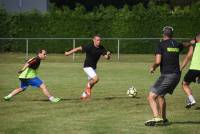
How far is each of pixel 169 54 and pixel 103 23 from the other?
33.0m

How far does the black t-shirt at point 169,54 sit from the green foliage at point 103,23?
3251 cm

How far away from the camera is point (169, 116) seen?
48.0ft

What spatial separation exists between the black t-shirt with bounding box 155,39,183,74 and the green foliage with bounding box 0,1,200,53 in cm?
3251

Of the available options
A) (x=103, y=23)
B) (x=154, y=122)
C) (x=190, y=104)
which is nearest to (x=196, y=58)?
(x=190, y=104)

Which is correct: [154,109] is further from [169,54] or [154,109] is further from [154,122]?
[169,54]

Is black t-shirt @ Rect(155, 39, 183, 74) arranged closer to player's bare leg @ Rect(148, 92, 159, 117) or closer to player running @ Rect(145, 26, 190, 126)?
player running @ Rect(145, 26, 190, 126)

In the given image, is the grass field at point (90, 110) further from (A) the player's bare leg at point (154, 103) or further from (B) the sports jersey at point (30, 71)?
(B) the sports jersey at point (30, 71)

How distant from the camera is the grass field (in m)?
12.6

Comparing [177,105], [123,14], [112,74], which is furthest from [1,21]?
[177,105]

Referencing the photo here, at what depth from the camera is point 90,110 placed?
15633 millimetres

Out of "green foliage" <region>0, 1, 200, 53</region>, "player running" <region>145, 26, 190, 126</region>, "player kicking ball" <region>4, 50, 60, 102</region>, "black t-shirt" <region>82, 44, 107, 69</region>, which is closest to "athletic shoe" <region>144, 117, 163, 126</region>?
"player running" <region>145, 26, 190, 126</region>

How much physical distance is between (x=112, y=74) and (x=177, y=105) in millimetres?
12062

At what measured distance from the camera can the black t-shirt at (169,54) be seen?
42.0 feet

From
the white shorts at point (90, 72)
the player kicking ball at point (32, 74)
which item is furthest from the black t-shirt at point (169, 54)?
the white shorts at point (90, 72)
